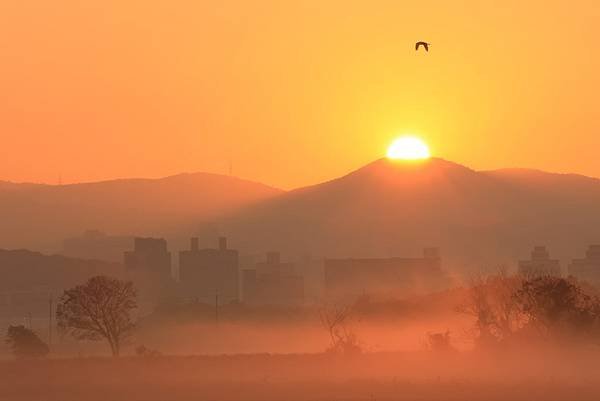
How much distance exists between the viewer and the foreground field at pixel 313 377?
102m

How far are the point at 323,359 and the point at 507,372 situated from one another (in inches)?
658

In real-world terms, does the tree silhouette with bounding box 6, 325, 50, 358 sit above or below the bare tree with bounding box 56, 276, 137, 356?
below

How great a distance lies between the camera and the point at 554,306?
451 ft

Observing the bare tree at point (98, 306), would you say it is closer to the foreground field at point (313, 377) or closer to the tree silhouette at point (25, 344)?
the tree silhouette at point (25, 344)

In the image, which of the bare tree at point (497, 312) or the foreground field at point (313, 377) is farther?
the bare tree at point (497, 312)

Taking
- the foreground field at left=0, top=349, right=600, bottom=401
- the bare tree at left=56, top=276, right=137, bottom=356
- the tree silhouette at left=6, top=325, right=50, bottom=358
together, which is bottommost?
the foreground field at left=0, top=349, right=600, bottom=401

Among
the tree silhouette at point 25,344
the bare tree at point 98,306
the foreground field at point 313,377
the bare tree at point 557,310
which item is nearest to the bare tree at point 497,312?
the bare tree at point 557,310

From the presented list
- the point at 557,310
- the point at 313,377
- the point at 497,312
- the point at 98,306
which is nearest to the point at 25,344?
the point at 98,306

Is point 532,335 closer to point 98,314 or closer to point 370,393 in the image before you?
point 370,393

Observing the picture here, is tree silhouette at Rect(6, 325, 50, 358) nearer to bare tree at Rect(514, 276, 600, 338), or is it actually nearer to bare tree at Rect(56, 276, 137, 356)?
bare tree at Rect(56, 276, 137, 356)

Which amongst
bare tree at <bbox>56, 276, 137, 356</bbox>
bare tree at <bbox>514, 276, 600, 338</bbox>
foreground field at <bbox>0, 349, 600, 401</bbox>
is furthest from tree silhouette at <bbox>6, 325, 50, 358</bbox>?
bare tree at <bbox>514, 276, 600, 338</bbox>

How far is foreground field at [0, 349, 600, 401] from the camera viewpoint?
10175 cm

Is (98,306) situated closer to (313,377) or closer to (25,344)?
(25,344)

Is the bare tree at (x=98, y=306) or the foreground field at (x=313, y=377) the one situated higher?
the bare tree at (x=98, y=306)
